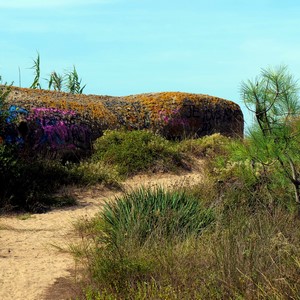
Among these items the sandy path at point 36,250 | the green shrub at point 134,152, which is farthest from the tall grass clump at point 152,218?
the green shrub at point 134,152

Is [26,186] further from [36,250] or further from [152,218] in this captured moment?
[152,218]

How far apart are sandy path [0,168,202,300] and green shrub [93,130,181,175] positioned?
105 inches

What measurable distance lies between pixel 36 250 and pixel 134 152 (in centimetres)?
721

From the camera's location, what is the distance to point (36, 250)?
8383 millimetres

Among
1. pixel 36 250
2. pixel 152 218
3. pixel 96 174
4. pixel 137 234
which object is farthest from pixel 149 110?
pixel 137 234

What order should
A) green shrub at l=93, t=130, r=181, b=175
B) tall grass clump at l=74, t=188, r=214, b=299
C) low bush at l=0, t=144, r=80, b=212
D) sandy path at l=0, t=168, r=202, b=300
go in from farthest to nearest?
1. green shrub at l=93, t=130, r=181, b=175
2. low bush at l=0, t=144, r=80, b=212
3. sandy path at l=0, t=168, r=202, b=300
4. tall grass clump at l=74, t=188, r=214, b=299

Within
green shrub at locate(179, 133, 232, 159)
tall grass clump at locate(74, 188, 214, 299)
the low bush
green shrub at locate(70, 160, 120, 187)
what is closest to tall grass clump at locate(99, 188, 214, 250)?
tall grass clump at locate(74, 188, 214, 299)

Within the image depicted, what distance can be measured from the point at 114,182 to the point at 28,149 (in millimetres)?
2419

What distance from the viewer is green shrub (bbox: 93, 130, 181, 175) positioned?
Answer: 15.1m

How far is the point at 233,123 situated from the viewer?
22.0 m

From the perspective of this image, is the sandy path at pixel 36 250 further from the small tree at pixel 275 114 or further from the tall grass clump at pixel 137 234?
the small tree at pixel 275 114

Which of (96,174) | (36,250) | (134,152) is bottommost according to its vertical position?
(36,250)

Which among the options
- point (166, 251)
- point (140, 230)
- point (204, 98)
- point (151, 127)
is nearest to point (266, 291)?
point (166, 251)

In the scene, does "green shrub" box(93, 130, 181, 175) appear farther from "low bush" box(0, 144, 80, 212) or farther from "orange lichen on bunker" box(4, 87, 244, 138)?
"low bush" box(0, 144, 80, 212)
